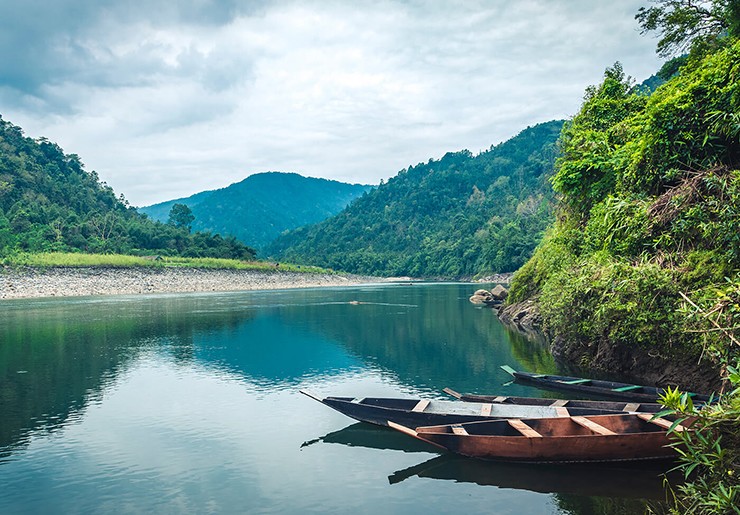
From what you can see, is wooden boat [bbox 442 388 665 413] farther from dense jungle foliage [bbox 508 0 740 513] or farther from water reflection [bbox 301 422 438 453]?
water reflection [bbox 301 422 438 453]

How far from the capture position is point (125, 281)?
→ 76.9 m

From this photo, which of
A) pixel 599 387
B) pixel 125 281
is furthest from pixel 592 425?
pixel 125 281

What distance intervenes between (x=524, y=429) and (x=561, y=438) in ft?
3.03

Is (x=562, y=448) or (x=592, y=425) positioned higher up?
(x=592, y=425)

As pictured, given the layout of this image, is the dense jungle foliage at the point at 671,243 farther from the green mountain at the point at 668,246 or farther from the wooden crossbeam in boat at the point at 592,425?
the wooden crossbeam in boat at the point at 592,425

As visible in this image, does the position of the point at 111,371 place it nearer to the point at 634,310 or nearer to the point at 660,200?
the point at 634,310

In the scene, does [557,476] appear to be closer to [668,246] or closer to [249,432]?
[249,432]

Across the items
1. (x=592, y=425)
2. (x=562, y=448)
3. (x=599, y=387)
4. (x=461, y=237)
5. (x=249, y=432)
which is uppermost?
(x=461, y=237)

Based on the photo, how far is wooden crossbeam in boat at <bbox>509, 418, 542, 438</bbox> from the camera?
35.8 ft

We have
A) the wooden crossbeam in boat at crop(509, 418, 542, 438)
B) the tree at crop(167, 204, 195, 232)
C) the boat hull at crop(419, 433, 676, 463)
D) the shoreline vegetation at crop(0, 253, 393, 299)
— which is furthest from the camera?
the tree at crop(167, 204, 195, 232)

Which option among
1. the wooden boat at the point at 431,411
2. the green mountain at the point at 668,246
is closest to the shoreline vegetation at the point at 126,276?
the wooden boat at the point at 431,411

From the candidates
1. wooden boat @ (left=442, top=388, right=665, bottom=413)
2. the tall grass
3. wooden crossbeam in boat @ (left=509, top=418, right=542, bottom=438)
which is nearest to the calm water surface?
wooden crossbeam in boat @ (left=509, top=418, right=542, bottom=438)

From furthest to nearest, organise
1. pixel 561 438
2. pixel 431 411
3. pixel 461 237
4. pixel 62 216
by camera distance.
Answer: pixel 461 237, pixel 62 216, pixel 431 411, pixel 561 438

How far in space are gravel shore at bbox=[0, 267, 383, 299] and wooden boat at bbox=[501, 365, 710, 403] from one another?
219ft
